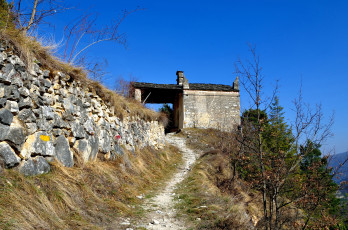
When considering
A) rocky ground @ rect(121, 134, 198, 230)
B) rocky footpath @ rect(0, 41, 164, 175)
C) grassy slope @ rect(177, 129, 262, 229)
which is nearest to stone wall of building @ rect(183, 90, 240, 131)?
grassy slope @ rect(177, 129, 262, 229)

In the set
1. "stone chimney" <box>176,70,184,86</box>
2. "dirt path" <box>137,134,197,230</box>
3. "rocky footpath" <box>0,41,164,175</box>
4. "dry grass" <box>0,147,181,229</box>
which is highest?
"stone chimney" <box>176,70,184,86</box>

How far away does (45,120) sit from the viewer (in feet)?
12.9

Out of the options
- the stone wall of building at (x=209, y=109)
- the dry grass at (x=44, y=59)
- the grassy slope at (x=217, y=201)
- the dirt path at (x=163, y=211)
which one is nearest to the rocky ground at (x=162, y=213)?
the dirt path at (x=163, y=211)

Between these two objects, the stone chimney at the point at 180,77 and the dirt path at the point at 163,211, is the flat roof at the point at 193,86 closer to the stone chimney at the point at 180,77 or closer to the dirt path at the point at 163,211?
the stone chimney at the point at 180,77

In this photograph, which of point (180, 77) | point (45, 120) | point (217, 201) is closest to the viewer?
point (45, 120)

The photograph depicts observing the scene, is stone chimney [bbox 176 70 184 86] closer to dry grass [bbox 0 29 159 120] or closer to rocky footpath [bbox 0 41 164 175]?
dry grass [bbox 0 29 159 120]

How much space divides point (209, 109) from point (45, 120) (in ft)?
59.6

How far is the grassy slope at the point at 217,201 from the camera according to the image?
404 centimetres

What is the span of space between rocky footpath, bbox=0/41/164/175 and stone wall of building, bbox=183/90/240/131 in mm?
14606

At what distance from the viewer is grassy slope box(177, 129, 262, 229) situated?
13.2ft

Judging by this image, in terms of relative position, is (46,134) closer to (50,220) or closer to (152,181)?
(50,220)

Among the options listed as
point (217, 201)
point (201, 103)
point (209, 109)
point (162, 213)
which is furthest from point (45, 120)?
point (209, 109)

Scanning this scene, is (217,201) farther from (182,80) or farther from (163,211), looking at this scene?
(182,80)

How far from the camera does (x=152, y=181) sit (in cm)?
697
